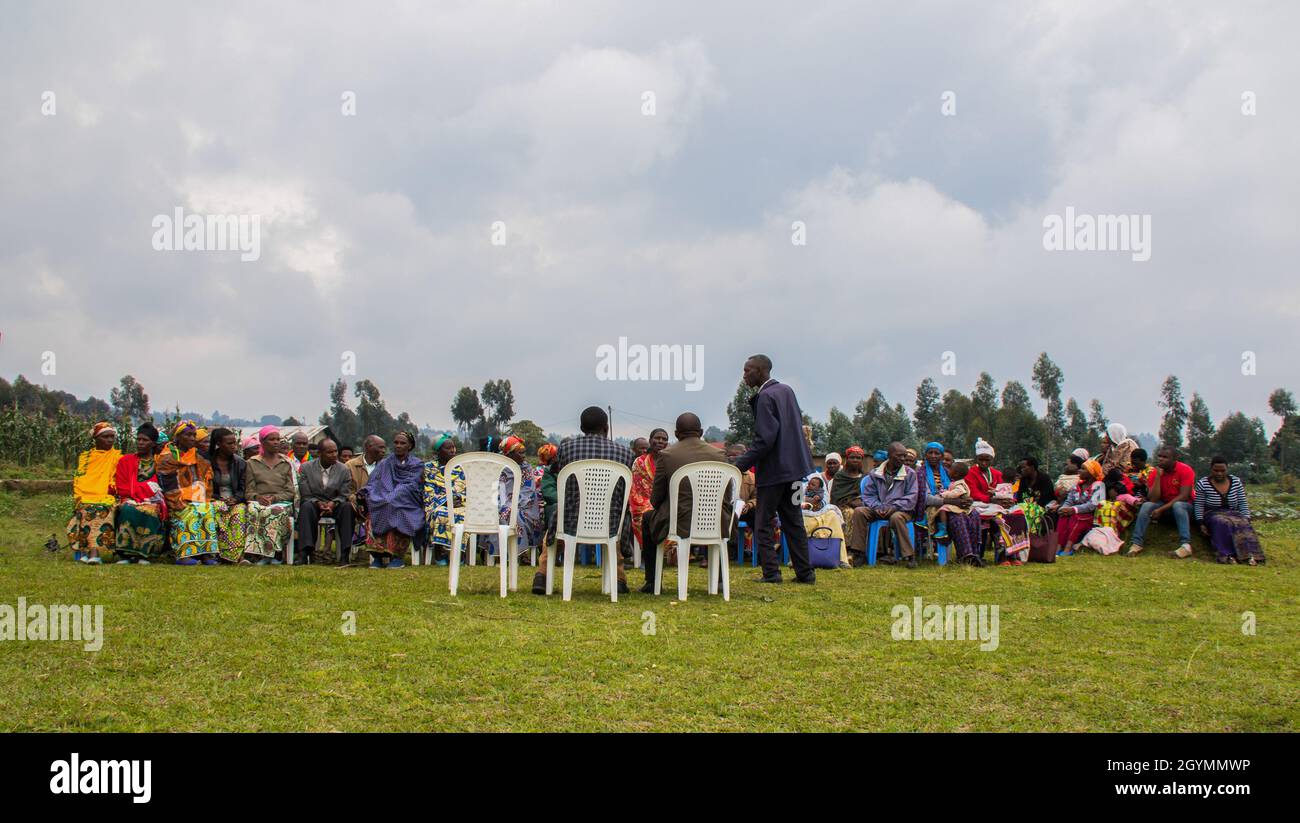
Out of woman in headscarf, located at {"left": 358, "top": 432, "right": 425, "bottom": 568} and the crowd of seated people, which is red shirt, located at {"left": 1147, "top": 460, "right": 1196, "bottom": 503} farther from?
woman in headscarf, located at {"left": 358, "top": 432, "right": 425, "bottom": 568}

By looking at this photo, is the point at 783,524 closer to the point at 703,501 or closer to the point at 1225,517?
the point at 703,501

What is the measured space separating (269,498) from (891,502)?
829cm

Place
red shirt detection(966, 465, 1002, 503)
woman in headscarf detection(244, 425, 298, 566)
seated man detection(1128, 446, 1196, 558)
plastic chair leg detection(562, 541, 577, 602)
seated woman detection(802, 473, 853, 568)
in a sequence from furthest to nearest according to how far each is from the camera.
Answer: red shirt detection(966, 465, 1002, 503) < seated man detection(1128, 446, 1196, 558) < seated woman detection(802, 473, 853, 568) < woman in headscarf detection(244, 425, 298, 566) < plastic chair leg detection(562, 541, 577, 602)

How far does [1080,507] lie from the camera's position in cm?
1321

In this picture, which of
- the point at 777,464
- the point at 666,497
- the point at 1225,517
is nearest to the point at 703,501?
the point at 666,497

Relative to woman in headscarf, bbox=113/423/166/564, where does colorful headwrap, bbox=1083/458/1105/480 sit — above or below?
above

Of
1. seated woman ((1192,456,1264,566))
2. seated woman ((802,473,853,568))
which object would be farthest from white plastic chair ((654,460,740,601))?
seated woman ((1192,456,1264,566))

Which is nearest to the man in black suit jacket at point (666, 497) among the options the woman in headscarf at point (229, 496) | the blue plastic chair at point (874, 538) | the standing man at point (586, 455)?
the standing man at point (586, 455)

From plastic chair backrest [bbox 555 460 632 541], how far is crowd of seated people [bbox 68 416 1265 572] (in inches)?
91.7

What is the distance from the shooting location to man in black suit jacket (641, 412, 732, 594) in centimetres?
830

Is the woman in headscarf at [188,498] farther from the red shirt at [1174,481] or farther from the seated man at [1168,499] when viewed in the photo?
the red shirt at [1174,481]

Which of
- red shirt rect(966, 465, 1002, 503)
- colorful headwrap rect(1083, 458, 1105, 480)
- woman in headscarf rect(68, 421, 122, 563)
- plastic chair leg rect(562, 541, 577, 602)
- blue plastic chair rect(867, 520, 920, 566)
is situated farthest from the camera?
colorful headwrap rect(1083, 458, 1105, 480)

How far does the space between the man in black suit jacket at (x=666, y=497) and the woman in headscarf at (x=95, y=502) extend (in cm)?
674
